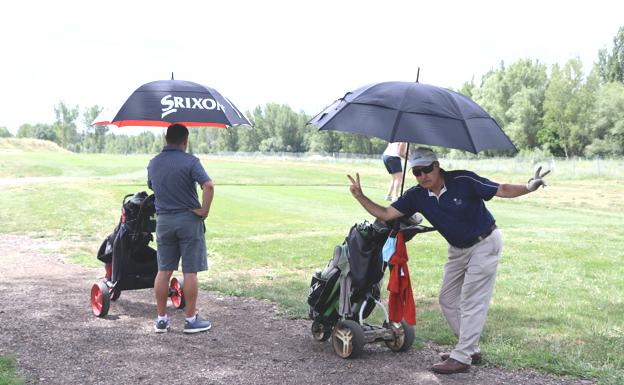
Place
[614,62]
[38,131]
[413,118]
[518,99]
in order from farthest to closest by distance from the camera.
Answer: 1. [38,131]
2. [614,62]
3. [518,99]
4. [413,118]

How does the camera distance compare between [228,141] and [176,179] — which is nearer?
[176,179]

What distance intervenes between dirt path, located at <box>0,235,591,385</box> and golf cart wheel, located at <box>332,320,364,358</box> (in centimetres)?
8

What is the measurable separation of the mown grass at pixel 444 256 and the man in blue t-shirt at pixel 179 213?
1371mm

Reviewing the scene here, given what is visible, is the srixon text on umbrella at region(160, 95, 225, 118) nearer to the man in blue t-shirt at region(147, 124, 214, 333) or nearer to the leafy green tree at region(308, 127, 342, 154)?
the man in blue t-shirt at region(147, 124, 214, 333)

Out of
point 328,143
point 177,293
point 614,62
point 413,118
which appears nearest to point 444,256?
point 177,293

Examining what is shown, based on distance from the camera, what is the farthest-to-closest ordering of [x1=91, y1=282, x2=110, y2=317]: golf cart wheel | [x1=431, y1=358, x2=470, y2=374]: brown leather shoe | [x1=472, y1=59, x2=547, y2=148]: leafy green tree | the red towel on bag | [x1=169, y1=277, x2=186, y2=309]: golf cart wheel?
1. [x1=472, y1=59, x2=547, y2=148]: leafy green tree
2. [x1=169, y1=277, x2=186, y2=309]: golf cart wheel
3. [x1=91, y1=282, x2=110, y2=317]: golf cart wheel
4. the red towel on bag
5. [x1=431, y1=358, x2=470, y2=374]: brown leather shoe

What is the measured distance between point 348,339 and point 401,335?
1.63 feet

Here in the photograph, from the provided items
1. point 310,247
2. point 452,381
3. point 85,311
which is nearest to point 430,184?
point 452,381

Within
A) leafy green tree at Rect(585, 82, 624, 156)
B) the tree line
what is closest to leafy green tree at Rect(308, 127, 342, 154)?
the tree line

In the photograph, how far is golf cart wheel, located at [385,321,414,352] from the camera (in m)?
5.43

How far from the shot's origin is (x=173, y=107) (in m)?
6.41

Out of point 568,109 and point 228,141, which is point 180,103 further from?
point 228,141

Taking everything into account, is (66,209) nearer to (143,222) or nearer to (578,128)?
(143,222)

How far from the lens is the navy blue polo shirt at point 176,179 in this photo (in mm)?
5855
